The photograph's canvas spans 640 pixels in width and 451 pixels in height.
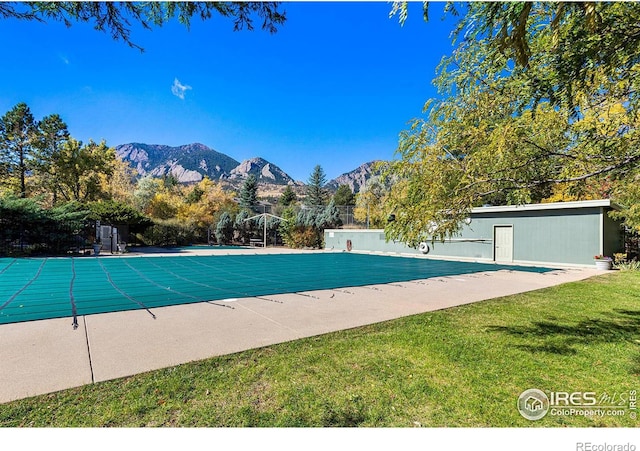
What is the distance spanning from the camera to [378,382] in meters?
2.89

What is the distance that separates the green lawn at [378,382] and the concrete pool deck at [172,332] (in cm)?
32

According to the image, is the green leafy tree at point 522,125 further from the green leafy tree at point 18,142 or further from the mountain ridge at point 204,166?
the mountain ridge at point 204,166

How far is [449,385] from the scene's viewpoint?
2844mm

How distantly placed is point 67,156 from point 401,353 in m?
30.5

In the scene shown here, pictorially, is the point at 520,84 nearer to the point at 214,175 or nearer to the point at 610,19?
the point at 610,19

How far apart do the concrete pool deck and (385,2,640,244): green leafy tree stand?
2125mm

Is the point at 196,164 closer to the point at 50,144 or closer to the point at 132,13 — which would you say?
the point at 50,144

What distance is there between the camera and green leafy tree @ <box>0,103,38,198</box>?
2259 cm

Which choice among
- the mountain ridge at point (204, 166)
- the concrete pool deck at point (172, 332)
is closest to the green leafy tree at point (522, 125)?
the concrete pool deck at point (172, 332)
